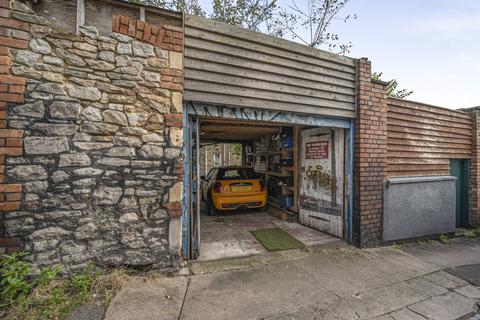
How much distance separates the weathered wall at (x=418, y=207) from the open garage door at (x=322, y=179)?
3.04 ft

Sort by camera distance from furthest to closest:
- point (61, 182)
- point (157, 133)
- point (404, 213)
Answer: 1. point (404, 213)
2. point (157, 133)
3. point (61, 182)

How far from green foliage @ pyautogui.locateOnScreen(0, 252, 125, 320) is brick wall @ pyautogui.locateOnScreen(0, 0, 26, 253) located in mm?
264

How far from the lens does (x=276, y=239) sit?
4320 mm

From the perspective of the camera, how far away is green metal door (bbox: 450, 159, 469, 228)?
20.3 ft

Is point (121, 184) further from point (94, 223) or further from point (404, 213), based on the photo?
point (404, 213)

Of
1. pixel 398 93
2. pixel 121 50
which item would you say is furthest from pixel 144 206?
pixel 398 93

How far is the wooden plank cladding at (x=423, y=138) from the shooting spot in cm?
465

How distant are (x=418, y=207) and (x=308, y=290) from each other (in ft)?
11.9

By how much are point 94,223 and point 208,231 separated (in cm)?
248

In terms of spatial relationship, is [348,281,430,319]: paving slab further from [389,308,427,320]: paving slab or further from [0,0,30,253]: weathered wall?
[0,0,30,253]: weathered wall

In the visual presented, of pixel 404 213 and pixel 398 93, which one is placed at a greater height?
pixel 398 93

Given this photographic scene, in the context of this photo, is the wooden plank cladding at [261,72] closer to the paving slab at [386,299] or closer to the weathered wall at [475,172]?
the paving slab at [386,299]

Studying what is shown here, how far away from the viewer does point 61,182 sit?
2.57 meters

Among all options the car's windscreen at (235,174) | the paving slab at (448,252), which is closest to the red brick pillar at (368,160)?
the paving slab at (448,252)
